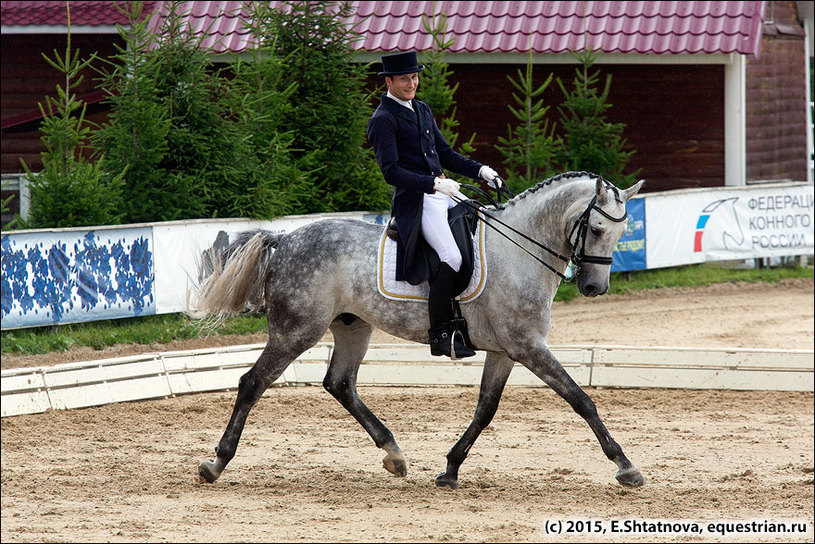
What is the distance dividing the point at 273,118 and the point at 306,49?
1.18 metres

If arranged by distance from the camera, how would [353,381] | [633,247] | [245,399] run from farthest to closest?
[633,247]
[353,381]
[245,399]

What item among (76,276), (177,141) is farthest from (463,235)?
(177,141)

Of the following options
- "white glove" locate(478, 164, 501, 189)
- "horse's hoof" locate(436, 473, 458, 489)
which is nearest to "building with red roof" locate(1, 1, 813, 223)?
"white glove" locate(478, 164, 501, 189)

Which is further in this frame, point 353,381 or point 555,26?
point 555,26

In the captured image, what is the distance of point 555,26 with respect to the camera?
60.9 ft

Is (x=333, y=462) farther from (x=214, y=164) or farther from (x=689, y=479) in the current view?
(x=214, y=164)

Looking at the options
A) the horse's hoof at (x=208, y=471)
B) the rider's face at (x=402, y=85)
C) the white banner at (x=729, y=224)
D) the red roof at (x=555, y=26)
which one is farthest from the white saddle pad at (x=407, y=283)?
the red roof at (x=555, y=26)

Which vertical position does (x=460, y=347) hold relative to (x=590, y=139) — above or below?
below

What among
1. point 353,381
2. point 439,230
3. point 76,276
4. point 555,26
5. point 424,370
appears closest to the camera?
point 439,230

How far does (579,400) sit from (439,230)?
4.54 ft

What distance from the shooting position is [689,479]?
725cm

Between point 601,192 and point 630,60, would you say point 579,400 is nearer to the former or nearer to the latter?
point 601,192

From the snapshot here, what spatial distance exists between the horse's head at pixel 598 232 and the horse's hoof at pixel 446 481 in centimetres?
151

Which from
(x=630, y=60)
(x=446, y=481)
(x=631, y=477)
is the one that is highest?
(x=630, y=60)
